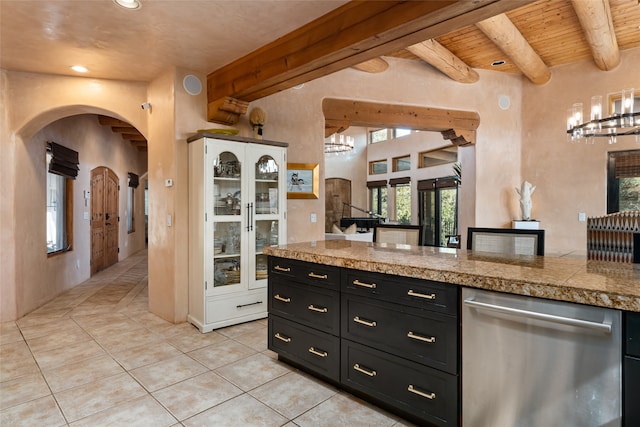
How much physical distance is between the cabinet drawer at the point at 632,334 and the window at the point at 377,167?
1035cm

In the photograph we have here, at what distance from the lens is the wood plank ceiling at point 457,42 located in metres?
2.17

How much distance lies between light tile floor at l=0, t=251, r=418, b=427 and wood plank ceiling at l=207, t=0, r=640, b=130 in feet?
7.64

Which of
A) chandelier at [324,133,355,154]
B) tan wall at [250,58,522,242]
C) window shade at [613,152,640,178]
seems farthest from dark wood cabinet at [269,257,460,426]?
chandelier at [324,133,355,154]

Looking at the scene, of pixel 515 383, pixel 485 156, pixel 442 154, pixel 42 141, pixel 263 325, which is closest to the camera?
pixel 515 383

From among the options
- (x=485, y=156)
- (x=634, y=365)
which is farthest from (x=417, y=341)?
(x=485, y=156)

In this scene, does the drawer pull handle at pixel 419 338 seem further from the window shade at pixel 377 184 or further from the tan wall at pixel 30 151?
the window shade at pixel 377 184

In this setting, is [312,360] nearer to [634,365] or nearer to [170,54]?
[634,365]

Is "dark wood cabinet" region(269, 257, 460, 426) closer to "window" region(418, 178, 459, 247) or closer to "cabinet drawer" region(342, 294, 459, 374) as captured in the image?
"cabinet drawer" region(342, 294, 459, 374)

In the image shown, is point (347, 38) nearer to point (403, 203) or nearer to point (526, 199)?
point (526, 199)

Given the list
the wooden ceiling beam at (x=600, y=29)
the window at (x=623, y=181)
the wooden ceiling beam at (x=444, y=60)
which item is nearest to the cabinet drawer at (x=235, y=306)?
the wooden ceiling beam at (x=444, y=60)

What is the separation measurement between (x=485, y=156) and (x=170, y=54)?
4.76m

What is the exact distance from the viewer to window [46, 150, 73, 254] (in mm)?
4746

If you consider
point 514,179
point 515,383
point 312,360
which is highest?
point 514,179

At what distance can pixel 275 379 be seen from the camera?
2484 mm
